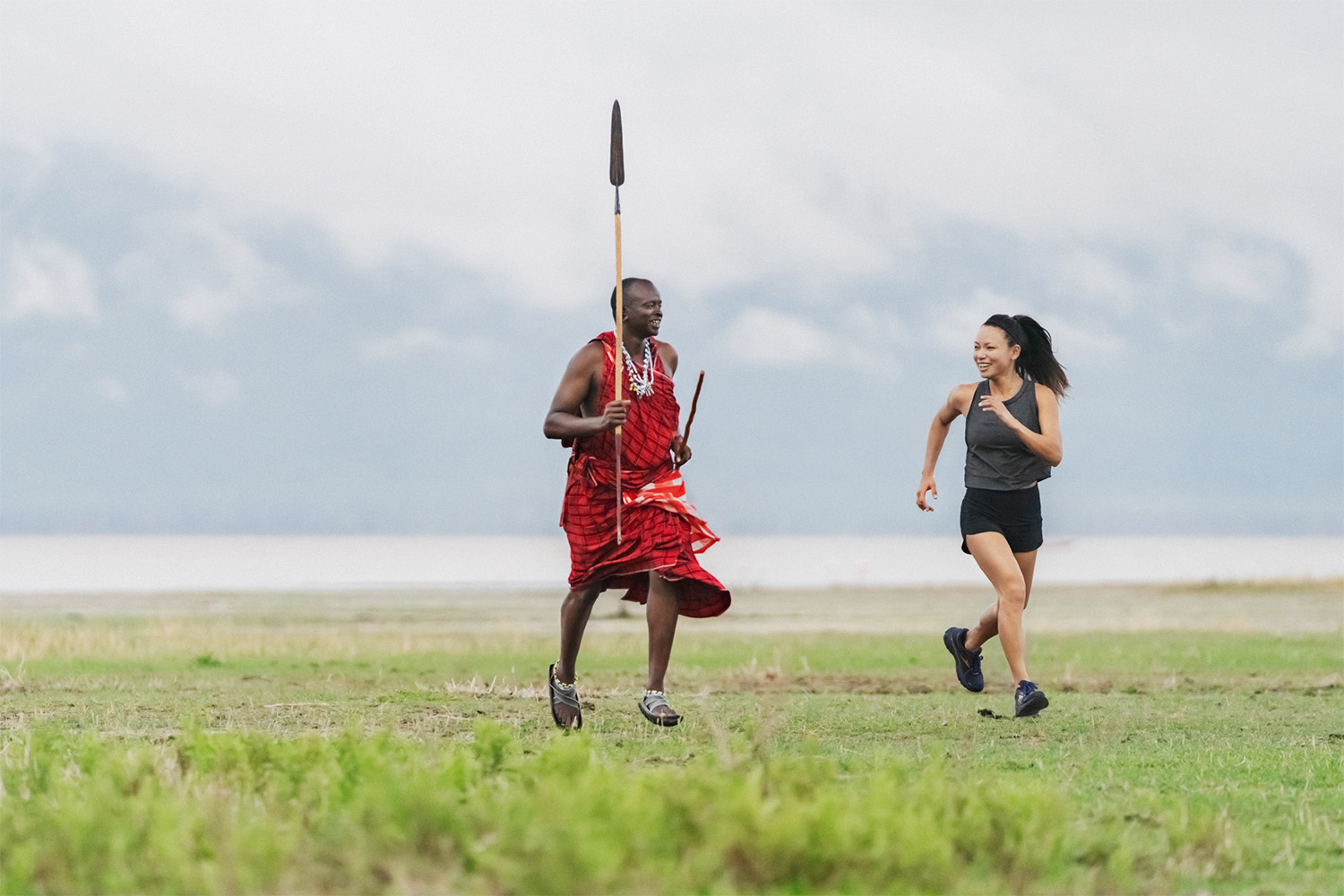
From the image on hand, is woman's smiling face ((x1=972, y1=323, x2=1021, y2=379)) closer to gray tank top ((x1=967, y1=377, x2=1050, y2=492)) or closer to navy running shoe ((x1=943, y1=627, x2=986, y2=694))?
gray tank top ((x1=967, y1=377, x2=1050, y2=492))

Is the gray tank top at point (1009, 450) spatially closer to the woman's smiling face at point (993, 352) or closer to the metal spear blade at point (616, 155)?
the woman's smiling face at point (993, 352)

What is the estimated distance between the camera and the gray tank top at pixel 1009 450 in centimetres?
931

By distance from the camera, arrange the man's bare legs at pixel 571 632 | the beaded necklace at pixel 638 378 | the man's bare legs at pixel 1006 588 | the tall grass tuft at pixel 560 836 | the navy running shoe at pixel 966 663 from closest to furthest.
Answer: the tall grass tuft at pixel 560 836
the man's bare legs at pixel 571 632
the beaded necklace at pixel 638 378
the man's bare legs at pixel 1006 588
the navy running shoe at pixel 966 663

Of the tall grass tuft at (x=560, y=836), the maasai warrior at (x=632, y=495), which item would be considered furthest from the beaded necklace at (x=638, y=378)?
the tall grass tuft at (x=560, y=836)

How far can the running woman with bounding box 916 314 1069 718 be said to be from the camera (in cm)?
916

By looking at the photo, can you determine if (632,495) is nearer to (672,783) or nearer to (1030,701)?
(1030,701)

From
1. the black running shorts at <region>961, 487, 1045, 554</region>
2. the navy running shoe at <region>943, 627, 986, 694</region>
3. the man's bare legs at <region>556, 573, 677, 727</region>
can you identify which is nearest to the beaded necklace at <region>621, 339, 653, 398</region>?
the man's bare legs at <region>556, 573, 677, 727</region>

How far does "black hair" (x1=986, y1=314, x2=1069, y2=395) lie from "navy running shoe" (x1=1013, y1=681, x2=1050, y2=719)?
1.85m

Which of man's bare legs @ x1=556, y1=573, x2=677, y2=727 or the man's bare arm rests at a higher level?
the man's bare arm

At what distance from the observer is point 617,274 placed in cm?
852

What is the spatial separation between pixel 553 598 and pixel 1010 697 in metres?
33.3

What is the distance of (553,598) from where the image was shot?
143 feet

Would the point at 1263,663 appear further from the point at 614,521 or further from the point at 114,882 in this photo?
the point at 114,882

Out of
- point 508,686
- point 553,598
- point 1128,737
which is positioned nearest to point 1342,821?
point 1128,737
